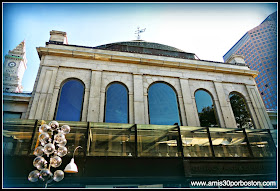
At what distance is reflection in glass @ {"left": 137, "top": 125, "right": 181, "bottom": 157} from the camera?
30.1 ft

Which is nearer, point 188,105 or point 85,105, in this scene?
point 85,105

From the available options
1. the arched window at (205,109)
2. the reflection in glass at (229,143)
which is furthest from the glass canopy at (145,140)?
the arched window at (205,109)

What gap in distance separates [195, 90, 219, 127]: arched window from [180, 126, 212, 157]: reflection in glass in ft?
7.93

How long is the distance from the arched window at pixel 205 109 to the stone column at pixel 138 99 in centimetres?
426

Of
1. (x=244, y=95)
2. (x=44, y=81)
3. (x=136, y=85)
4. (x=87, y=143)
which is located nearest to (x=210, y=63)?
(x=244, y=95)

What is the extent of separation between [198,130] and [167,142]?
2127 millimetres

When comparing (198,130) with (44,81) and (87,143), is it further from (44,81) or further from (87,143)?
(44,81)

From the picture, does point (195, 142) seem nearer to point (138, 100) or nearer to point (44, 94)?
point (138, 100)

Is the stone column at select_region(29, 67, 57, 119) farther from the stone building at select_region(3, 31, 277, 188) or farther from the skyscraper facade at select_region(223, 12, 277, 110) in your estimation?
the skyscraper facade at select_region(223, 12, 277, 110)

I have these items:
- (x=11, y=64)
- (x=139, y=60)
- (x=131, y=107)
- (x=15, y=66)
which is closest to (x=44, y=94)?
(x=131, y=107)

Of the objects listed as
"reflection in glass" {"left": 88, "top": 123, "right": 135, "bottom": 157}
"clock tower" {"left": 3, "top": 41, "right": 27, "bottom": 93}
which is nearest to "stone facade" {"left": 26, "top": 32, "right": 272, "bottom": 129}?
"reflection in glass" {"left": 88, "top": 123, "right": 135, "bottom": 157}

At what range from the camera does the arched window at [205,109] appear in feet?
41.9

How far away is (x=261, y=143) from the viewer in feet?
35.6

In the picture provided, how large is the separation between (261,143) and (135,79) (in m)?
9.11
